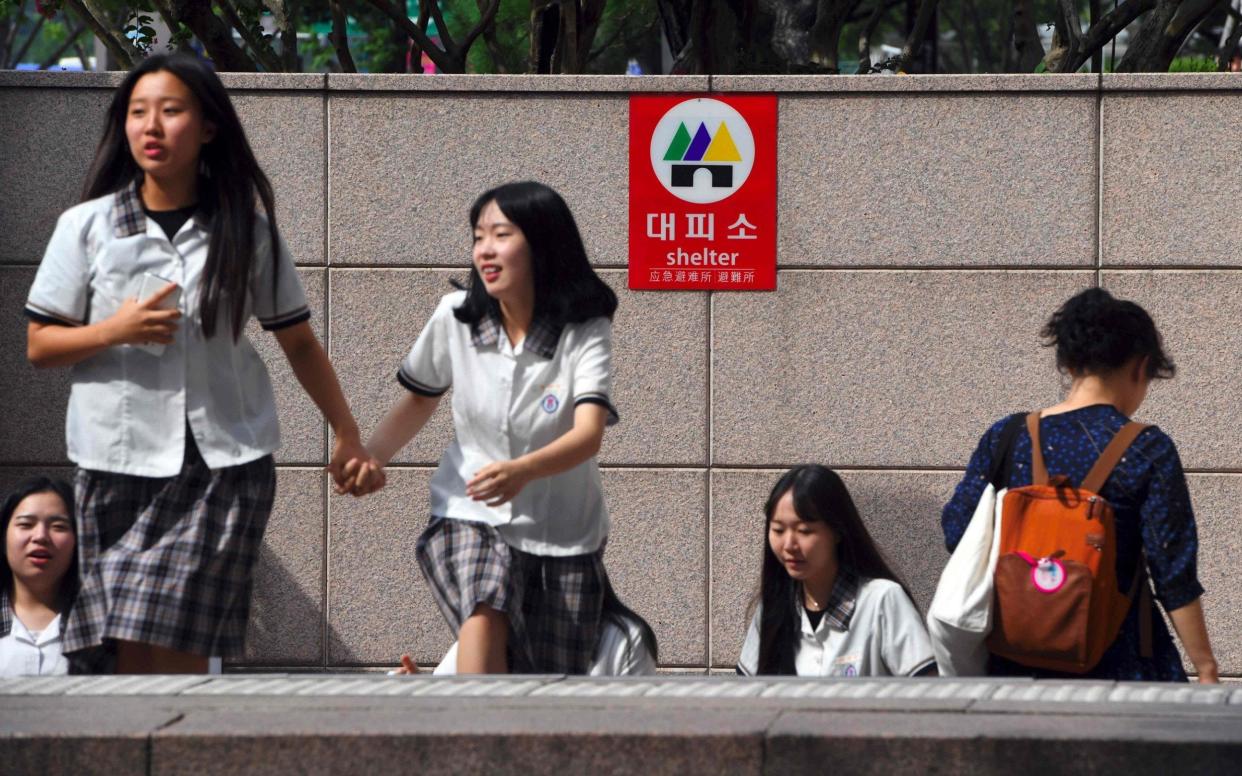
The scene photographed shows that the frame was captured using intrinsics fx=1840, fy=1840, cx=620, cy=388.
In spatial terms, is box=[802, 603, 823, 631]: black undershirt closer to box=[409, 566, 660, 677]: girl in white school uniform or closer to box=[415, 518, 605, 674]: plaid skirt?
box=[409, 566, 660, 677]: girl in white school uniform

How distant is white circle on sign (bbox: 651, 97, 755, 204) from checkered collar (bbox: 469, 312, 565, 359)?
250cm

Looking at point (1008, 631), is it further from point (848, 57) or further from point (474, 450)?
point (848, 57)

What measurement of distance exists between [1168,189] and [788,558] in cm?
269

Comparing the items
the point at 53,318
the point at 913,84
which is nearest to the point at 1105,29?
the point at 913,84

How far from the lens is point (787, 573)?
5.14 m

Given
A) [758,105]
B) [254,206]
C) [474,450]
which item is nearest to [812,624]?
[474,450]

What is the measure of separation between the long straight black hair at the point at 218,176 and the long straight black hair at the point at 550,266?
1.86 ft

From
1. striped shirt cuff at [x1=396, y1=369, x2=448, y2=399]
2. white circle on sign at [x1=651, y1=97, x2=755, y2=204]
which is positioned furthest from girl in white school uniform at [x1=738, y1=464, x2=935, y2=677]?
white circle on sign at [x1=651, y1=97, x2=755, y2=204]

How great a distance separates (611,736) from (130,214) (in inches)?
64.0

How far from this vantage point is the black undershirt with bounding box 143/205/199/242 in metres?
4.16

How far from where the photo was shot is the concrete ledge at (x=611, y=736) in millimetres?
3553

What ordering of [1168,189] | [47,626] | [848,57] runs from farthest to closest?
[848,57]
[1168,189]
[47,626]

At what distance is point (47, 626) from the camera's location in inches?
196

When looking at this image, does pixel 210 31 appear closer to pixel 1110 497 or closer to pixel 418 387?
pixel 418 387
